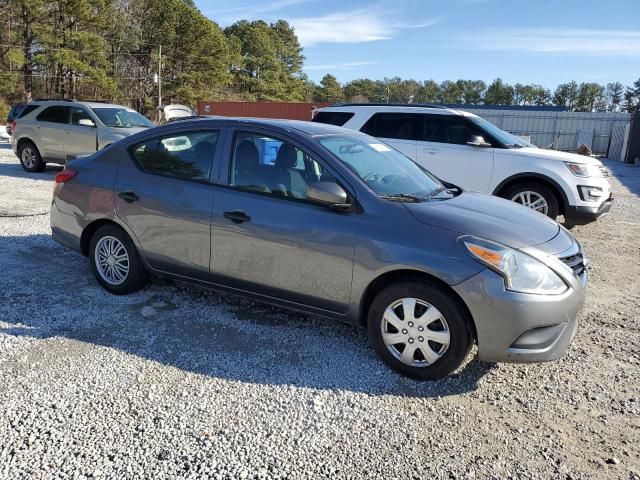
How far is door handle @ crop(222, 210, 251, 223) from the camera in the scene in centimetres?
383

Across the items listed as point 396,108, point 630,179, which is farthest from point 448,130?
point 630,179

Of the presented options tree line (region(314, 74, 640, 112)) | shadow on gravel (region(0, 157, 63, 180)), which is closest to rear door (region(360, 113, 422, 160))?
shadow on gravel (region(0, 157, 63, 180))

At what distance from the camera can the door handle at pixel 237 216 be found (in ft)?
12.6

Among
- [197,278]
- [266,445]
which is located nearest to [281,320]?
[197,278]

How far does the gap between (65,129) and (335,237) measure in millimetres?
10468

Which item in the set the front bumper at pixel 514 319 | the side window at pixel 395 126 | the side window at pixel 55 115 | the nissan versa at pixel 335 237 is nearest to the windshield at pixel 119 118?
the side window at pixel 55 115

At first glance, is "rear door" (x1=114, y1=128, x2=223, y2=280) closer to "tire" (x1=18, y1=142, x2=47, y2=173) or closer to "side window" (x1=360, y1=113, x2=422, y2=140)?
"side window" (x1=360, y1=113, x2=422, y2=140)

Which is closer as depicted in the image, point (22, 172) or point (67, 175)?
point (67, 175)

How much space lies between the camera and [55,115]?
1200 centimetres

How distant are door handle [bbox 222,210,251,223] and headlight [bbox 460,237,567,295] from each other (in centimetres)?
159

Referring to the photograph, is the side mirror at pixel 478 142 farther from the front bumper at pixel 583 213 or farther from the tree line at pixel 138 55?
the tree line at pixel 138 55

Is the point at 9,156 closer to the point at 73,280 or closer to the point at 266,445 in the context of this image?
the point at 73,280

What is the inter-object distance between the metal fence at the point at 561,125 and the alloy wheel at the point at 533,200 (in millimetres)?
29443

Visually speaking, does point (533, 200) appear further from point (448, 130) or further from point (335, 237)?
point (335, 237)
